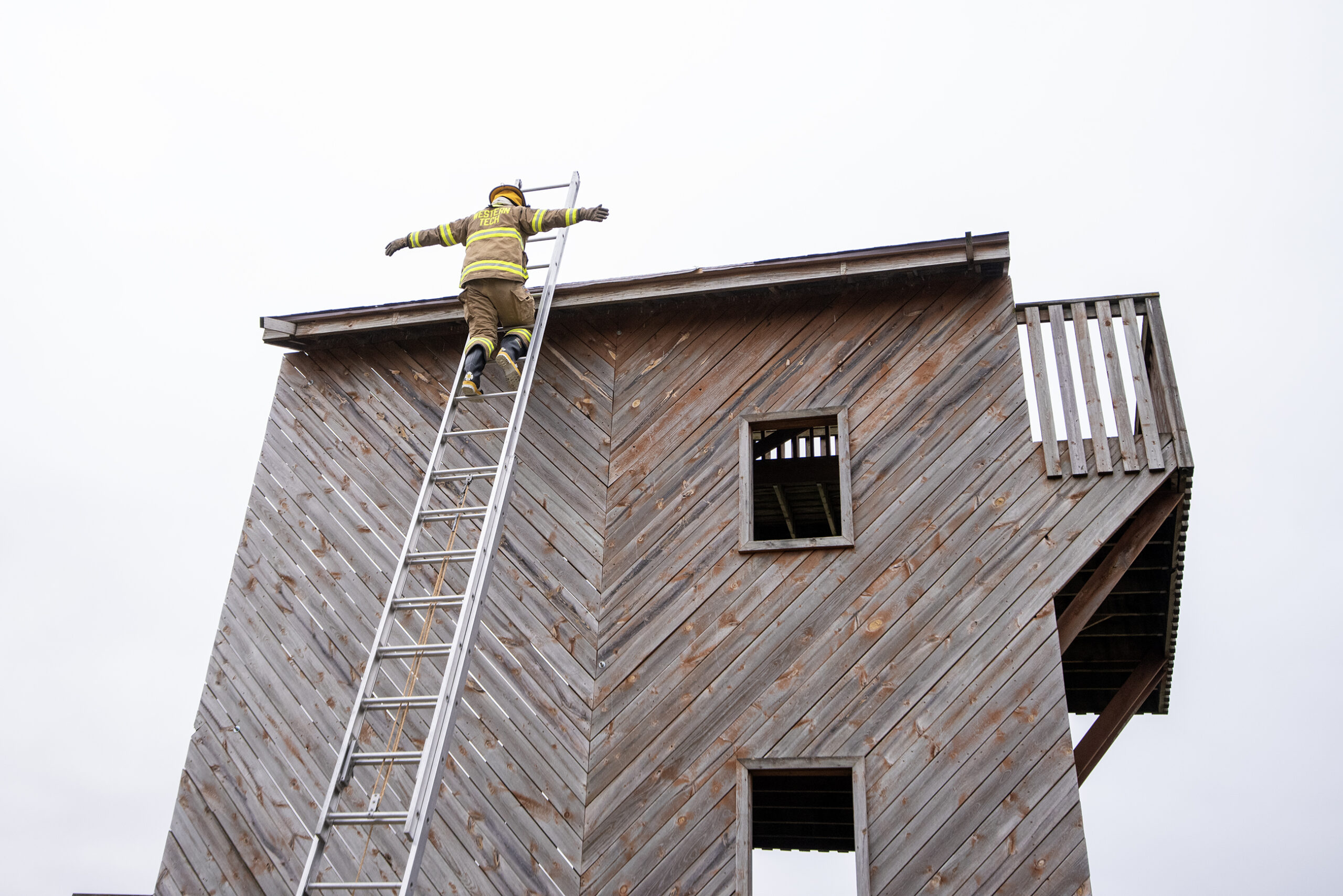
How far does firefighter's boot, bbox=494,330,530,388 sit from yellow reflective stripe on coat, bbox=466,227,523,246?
0.75 metres

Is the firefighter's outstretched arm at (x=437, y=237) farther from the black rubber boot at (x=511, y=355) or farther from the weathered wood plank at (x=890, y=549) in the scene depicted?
the weathered wood plank at (x=890, y=549)

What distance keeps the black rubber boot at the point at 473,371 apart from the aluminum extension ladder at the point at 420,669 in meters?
0.10

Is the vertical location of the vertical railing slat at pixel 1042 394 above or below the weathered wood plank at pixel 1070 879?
above

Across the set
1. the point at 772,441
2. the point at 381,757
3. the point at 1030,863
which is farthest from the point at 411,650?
the point at 772,441

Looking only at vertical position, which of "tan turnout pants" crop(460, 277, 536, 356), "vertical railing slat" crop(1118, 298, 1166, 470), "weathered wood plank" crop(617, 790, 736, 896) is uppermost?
"tan turnout pants" crop(460, 277, 536, 356)

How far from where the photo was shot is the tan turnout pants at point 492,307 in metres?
8.55

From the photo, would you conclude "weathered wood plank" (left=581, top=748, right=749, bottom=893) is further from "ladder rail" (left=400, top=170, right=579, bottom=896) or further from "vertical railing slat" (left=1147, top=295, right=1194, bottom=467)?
"vertical railing slat" (left=1147, top=295, right=1194, bottom=467)

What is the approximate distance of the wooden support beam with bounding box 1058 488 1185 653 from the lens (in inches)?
301

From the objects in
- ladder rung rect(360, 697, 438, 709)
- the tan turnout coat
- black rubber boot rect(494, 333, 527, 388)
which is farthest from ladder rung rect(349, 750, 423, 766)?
the tan turnout coat

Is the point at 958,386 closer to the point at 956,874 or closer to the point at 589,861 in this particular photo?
the point at 956,874

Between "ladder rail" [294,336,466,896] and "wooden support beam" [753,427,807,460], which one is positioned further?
"wooden support beam" [753,427,807,460]

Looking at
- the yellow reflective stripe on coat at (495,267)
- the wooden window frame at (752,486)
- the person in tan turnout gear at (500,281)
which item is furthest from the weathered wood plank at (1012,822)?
the yellow reflective stripe on coat at (495,267)

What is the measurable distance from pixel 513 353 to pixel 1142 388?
4719mm

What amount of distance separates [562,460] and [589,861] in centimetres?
313
